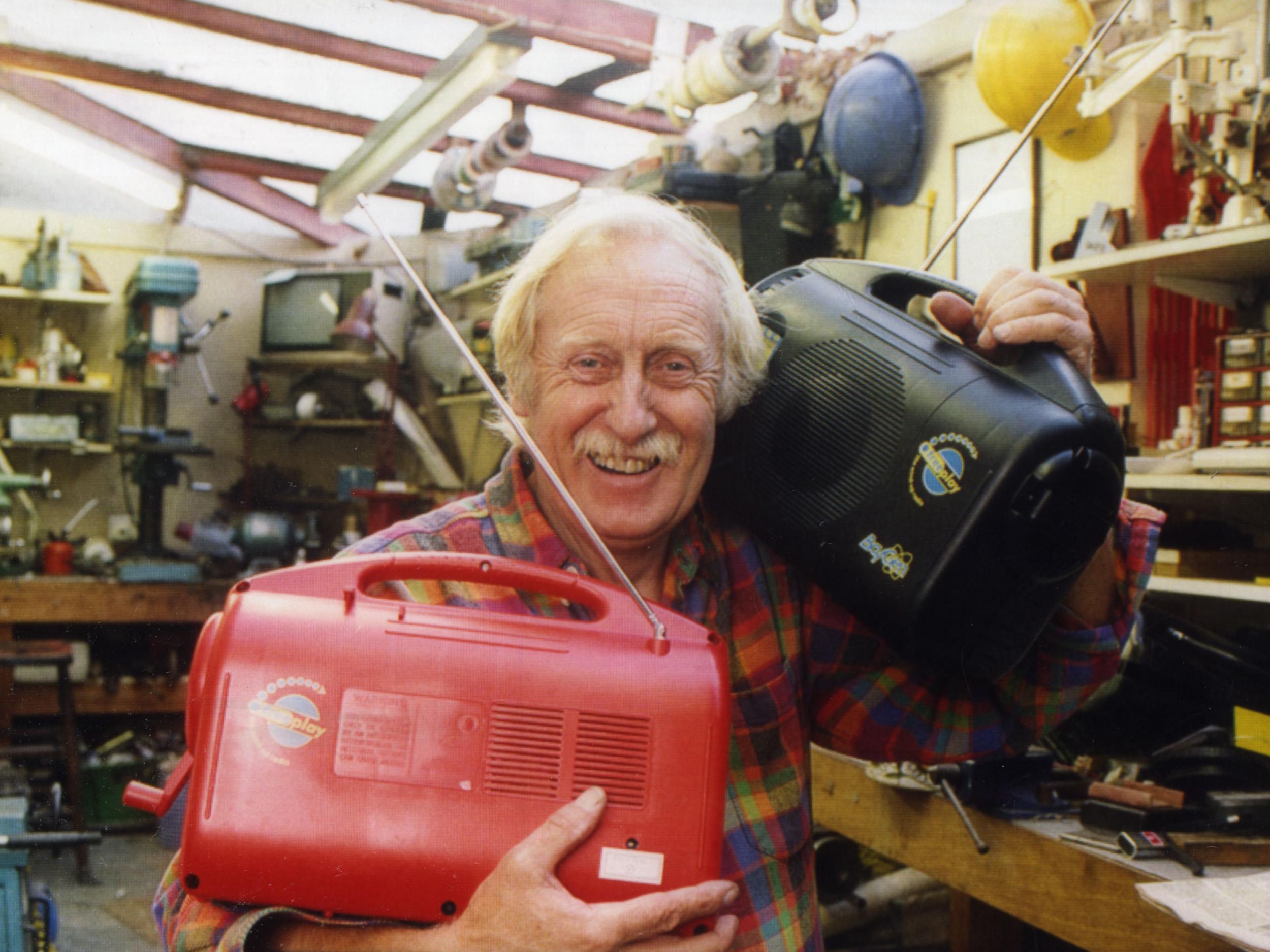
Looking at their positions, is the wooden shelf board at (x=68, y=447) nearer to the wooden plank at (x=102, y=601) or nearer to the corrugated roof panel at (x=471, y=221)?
the wooden plank at (x=102, y=601)

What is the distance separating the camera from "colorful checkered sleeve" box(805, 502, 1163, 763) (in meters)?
1.11

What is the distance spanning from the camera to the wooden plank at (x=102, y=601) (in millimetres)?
4770

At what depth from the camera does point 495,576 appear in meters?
0.90

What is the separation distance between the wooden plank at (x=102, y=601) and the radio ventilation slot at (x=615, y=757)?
177 inches

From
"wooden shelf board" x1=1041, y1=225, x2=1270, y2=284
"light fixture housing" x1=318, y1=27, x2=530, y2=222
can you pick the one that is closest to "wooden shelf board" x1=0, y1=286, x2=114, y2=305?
"light fixture housing" x1=318, y1=27, x2=530, y2=222

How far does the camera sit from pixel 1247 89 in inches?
73.0

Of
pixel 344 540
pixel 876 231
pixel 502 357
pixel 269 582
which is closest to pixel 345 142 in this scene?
pixel 344 540

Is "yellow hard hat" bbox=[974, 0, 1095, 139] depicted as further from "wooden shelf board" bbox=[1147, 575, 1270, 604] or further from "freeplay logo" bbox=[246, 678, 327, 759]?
"freeplay logo" bbox=[246, 678, 327, 759]

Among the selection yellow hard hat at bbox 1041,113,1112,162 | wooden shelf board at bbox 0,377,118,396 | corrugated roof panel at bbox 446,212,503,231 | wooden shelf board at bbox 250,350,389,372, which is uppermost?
corrugated roof panel at bbox 446,212,503,231

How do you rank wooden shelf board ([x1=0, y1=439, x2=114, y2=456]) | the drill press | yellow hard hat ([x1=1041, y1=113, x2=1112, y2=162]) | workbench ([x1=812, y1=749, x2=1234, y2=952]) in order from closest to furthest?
workbench ([x1=812, y1=749, x2=1234, y2=952])
yellow hard hat ([x1=1041, y1=113, x2=1112, y2=162])
the drill press
wooden shelf board ([x1=0, y1=439, x2=114, y2=456])

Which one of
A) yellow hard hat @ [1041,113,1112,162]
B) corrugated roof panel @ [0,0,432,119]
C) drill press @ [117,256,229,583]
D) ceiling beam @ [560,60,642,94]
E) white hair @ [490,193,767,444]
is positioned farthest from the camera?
drill press @ [117,256,229,583]

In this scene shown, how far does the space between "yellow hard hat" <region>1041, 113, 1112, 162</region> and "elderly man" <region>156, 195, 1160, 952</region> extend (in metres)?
1.78

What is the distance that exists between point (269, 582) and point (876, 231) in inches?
121

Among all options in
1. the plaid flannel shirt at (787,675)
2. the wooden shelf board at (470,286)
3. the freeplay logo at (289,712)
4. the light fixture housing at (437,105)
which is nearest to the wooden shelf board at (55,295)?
the light fixture housing at (437,105)
